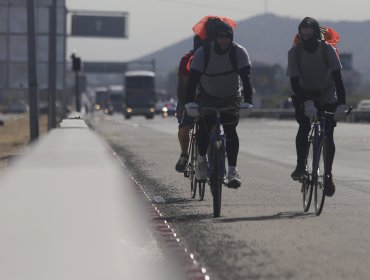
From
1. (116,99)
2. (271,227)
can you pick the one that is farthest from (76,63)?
(116,99)

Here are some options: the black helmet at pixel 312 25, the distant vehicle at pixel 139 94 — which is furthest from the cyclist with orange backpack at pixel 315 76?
the distant vehicle at pixel 139 94

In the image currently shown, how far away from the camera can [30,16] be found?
25.7 metres

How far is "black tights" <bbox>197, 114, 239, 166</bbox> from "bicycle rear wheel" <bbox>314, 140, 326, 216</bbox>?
0.82m

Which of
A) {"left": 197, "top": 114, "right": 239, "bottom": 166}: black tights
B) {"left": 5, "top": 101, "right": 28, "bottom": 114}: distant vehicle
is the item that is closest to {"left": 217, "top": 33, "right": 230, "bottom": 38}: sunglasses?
{"left": 197, "top": 114, "right": 239, "bottom": 166}: black tights

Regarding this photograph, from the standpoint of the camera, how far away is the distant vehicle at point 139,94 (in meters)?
79.3

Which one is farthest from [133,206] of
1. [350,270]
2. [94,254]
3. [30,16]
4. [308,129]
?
[30,16]

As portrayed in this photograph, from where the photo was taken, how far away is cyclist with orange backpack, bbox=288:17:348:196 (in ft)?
35.3

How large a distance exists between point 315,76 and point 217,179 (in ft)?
4.72

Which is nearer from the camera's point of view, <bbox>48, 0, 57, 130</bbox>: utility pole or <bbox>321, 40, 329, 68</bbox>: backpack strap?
<bbox>321, 40, 329, 68</bbox>: backpack strap

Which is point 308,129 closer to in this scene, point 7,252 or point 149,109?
point 7,252

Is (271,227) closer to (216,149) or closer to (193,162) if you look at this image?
(216,149)

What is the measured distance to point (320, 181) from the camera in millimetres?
10578

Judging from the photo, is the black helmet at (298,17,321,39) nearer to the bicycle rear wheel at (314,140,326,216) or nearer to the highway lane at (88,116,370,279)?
the bicycle rear wheel at (314,140,326,216)

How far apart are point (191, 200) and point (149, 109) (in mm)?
67137
